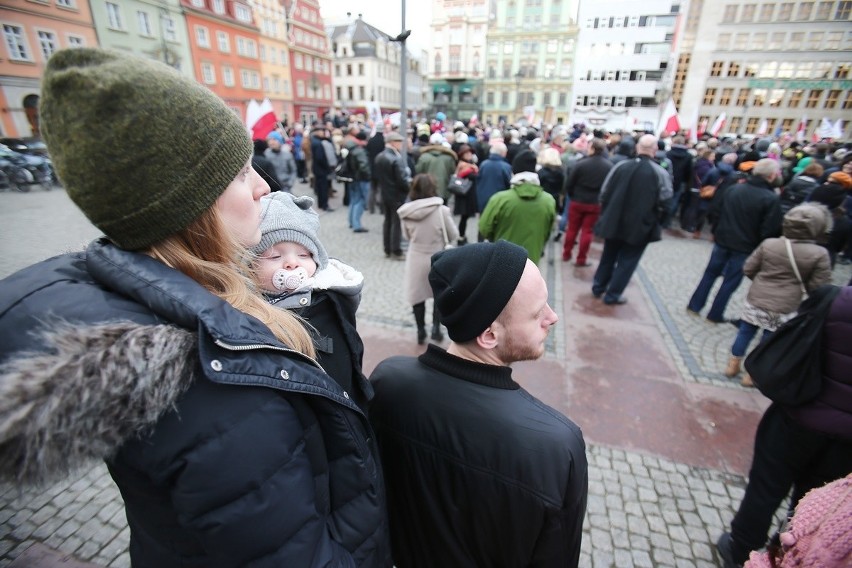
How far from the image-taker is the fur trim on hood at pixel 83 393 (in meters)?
0.63

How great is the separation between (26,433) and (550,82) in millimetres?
65228

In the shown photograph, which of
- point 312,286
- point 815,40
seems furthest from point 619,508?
point 815,40

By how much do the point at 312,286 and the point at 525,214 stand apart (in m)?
3.87

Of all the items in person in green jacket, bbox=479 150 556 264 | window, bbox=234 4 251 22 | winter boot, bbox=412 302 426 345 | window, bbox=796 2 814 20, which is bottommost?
winter boot, bbox=412 302 426 345

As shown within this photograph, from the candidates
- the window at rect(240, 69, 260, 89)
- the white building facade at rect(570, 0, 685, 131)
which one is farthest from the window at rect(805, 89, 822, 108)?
the window at rect(240, 69, 260, 89)

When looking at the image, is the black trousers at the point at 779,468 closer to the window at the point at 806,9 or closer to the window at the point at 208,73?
the window at the point at 208,73

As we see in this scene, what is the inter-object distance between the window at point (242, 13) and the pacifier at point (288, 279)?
22072 millimetres

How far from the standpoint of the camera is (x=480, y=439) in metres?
1.24

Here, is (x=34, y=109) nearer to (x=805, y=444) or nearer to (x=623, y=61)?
(x=805, y=444)

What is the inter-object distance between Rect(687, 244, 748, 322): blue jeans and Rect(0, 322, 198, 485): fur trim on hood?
6.35 metres

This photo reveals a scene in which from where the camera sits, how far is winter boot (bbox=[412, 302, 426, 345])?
4.61 metres

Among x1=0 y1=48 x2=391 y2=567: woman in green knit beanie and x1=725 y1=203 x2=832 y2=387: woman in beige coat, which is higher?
x1=0 y1=48 x2=391 y2=567: woman in green knit beanie

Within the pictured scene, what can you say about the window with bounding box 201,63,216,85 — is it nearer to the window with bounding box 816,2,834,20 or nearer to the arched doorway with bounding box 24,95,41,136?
the arched doorway with bounding box 24,95,41,136

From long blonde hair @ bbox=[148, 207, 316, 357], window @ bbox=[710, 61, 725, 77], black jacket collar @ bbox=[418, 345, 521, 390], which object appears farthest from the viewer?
window @ bbox=[710, 61, 725, 77]
